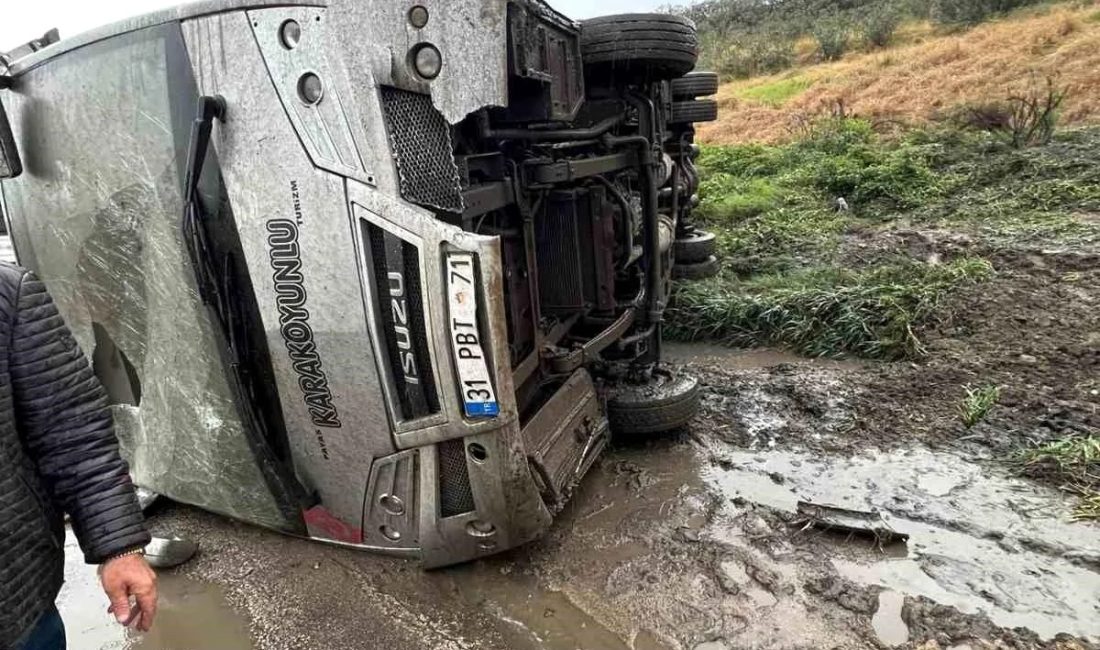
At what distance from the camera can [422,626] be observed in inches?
98.7

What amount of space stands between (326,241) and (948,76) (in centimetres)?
1726

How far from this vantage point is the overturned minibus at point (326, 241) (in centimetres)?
214

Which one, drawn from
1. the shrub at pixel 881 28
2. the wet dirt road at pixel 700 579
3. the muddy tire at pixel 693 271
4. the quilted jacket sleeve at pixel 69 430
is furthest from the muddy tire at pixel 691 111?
the shrub at pixel 881 28

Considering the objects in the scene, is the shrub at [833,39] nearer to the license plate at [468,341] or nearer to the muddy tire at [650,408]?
the muddy tire at [650,408]

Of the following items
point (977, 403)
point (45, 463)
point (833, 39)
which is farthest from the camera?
point (833, 39)

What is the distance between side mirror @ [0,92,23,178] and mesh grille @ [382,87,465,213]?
1.47 meters

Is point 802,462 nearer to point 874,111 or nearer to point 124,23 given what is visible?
point 124,23

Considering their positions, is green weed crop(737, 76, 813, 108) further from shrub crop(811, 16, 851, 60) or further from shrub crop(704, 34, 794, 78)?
shrub crop(704, 34, 794, 78)

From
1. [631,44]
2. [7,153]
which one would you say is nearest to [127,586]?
[7,153]

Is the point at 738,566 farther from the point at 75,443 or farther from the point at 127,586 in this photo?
the point at 75,443

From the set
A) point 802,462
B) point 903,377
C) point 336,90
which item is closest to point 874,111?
point 903,377

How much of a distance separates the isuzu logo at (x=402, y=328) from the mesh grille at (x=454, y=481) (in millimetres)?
251

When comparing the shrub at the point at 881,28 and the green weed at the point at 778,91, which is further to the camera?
the shrub at the point at 881,28

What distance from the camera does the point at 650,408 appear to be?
3605 mm
